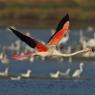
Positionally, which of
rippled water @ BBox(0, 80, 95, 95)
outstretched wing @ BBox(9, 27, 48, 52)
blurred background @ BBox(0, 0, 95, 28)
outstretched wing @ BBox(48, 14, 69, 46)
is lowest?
rippled water @ BBox(0, 80, 95, 95)

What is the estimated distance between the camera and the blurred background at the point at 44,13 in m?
53.7

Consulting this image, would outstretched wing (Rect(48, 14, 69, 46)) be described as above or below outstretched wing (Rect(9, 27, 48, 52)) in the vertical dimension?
above

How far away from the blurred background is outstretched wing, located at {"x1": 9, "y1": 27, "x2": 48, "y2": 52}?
32.2 metres

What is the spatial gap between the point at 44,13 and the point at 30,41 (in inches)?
1389

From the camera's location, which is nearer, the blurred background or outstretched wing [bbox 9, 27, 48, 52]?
outstretched wing [bbox 9, 27, 48, 52]

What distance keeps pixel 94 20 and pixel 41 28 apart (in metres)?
4.38

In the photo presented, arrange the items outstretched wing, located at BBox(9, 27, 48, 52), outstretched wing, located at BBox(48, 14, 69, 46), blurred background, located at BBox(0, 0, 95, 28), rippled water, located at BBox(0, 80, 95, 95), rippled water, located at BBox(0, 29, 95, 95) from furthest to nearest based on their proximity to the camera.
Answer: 1. blurred background, located at BBox(0, 0, 95, 28)
2. rippled water, located at BBox(0, 29, 95, 95)
3. rippled water, located at BBox(0, 80, 95, 95)
4. outstretched wing, located at BBox(48, 14, 69, 46)
5. outstretched wing, located at BBox(9, 27, 48, 52)

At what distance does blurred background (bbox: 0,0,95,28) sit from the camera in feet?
176

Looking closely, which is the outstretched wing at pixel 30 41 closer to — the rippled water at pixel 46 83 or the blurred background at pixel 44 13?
the rippled water at pixel 46 83

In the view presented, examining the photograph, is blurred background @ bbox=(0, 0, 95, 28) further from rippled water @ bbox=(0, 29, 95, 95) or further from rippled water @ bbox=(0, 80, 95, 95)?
rippled water @ bbox=(0, 80, 95, 95)

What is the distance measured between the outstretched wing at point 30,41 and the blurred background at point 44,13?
3224 centimetres

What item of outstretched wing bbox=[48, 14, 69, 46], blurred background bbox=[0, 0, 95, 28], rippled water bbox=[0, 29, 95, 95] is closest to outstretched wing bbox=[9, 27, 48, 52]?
outstretched wing bbox=[48, 14, 69, 46]

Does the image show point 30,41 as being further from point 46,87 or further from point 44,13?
point 44,13

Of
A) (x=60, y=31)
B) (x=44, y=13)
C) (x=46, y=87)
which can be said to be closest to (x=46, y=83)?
(x=46, y=87)
